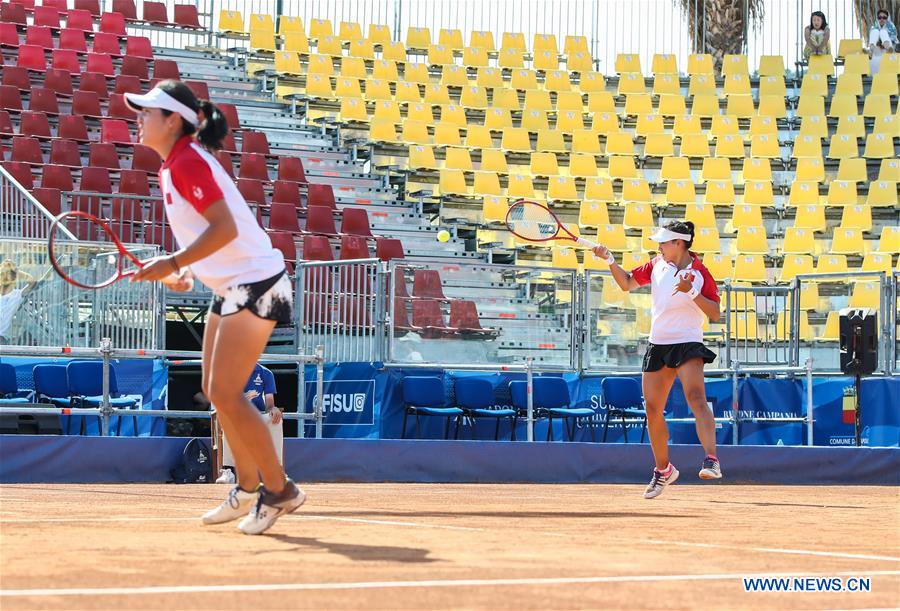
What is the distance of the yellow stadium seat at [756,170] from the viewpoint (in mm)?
24156

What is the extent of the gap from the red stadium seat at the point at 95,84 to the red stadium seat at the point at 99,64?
49cm

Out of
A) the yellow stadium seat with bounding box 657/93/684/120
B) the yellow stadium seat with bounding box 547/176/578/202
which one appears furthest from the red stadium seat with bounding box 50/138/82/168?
the yellow stadium seat with bounding box 657/93/684/120

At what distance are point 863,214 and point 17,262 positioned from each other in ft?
47.6

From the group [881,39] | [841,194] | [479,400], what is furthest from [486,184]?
[881,39]

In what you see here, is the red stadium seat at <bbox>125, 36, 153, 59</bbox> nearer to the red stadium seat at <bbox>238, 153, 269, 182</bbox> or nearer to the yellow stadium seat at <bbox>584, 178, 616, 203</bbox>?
the red stadium seat at <bbox>238, 153, 269, 182</bbox>

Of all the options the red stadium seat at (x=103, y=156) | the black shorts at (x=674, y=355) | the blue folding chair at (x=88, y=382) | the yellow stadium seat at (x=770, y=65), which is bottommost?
the blue folding chair at (x=88, y=382)

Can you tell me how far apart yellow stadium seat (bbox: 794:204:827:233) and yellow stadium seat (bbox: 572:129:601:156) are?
379 centimetres

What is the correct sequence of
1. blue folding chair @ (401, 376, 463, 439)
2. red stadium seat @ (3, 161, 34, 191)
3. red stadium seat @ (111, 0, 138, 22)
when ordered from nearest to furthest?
blue folding chair @ (401, 376, 463, 439), red stadium seat @ (3, 161, 34, 191), red stadium seat @ (111, 0, 138, 22)

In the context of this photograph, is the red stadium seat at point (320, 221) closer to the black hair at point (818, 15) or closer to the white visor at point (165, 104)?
the black hair at point (818, 15)

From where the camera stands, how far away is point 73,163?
19297 millimetres

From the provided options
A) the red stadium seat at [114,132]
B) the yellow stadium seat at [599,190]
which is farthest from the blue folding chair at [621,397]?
the red stadium seat at [114,132]

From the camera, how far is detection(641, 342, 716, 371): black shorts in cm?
1030

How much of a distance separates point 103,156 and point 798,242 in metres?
11.3

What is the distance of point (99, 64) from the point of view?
2225 cm
